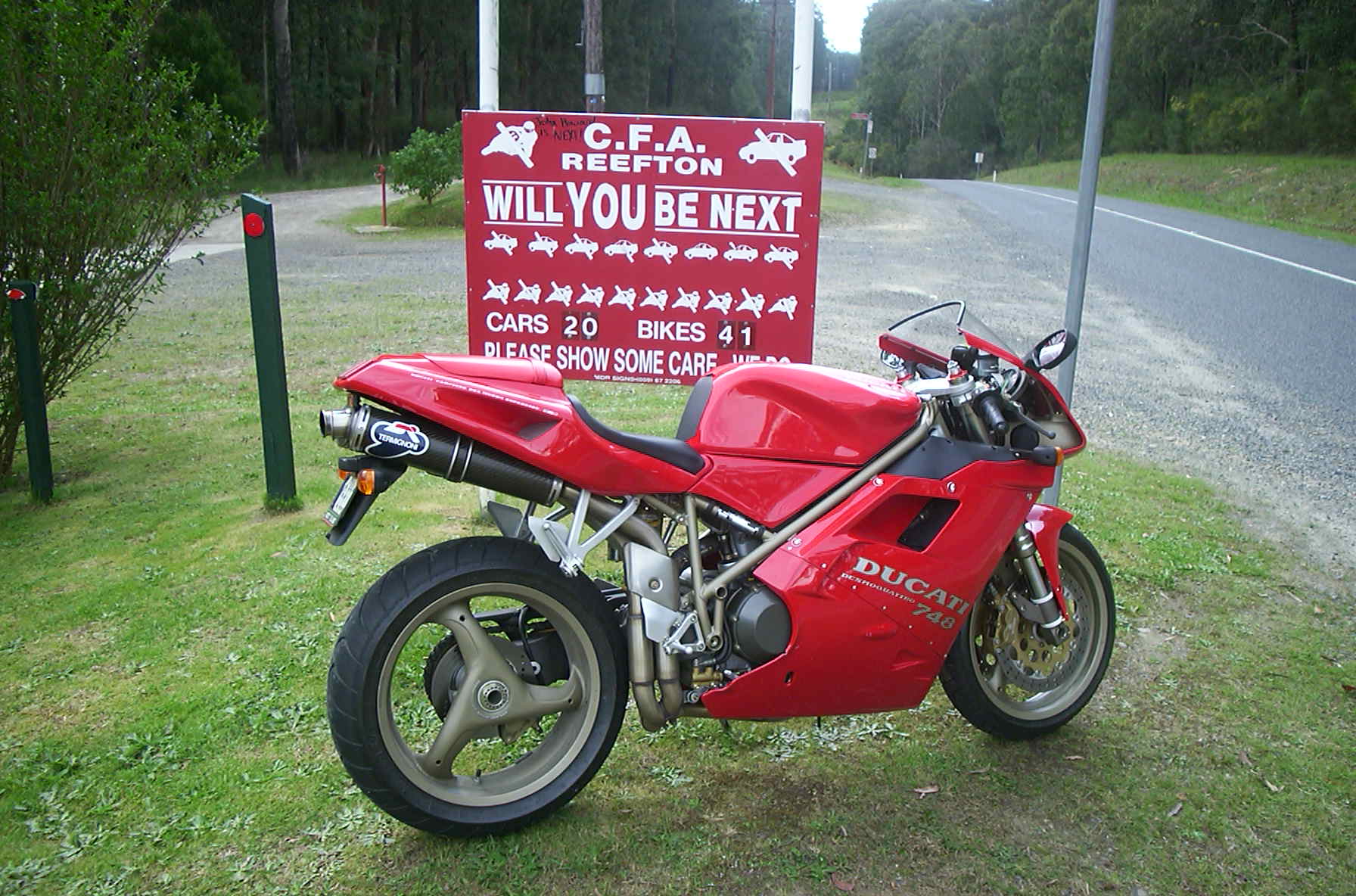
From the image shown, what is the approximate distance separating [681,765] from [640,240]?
2.62 meters

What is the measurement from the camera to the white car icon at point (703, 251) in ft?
17.5

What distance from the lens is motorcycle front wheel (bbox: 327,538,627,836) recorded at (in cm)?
298

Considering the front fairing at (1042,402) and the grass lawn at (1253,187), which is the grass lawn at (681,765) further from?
the grass lawn at (1253,187)

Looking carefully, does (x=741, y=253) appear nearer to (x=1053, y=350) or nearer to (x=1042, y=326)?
(x=1053, y=350)

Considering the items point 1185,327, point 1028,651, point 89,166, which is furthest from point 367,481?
point 1185,327

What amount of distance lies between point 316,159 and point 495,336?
40717 millimetres

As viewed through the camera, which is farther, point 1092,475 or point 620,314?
point 1092,475

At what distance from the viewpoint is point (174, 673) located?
168 inches

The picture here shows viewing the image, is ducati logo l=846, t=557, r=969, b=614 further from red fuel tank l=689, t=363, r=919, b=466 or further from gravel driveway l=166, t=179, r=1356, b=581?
gravel driveway l=166, t=179, r=1356, b=581

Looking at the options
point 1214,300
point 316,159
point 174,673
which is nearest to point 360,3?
point 316,159

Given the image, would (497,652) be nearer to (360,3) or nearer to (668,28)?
(360,3)

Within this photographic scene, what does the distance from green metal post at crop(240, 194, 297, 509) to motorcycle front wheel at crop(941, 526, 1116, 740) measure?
3.64 metres

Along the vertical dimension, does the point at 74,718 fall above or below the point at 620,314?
below

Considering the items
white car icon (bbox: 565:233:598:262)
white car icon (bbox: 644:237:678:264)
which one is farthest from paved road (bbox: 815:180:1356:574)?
white car icon (bbox: 565:233:598:262)
